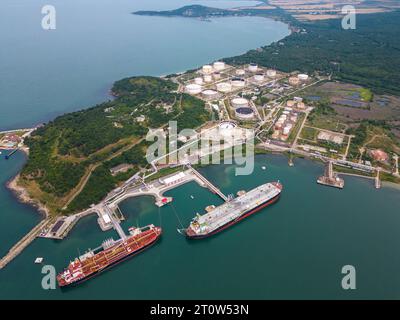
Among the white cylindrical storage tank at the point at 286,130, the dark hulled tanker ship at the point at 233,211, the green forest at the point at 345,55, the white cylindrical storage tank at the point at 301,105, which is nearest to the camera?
the dark hulled tanker ship at the point at 233,211

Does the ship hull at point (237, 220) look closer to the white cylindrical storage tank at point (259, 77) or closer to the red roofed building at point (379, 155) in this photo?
the red roofed building at point (379, 155)

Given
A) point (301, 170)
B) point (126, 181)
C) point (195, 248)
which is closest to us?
point (195, 248)

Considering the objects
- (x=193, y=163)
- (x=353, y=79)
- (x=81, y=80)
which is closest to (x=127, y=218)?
(x=193, y=163)

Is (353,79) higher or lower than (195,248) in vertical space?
higher

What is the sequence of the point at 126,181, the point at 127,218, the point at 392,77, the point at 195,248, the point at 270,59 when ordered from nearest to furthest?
the point at 195,248
the point at 127,218
the point at 126,181
the point at 392,77
the point at 270,59

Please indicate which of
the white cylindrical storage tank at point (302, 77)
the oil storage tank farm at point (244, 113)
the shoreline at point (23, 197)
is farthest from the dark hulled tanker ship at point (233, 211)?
the white cylindrical storage tank at point (302, 77)

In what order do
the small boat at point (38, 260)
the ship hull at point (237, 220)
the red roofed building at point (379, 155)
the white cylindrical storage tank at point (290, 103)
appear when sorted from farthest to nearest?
the white cylindrical storage tank at point (290, 103), the red roofed building at point (379, 155), the ship hull at point (237, 220), the small boat at point (38, 260)

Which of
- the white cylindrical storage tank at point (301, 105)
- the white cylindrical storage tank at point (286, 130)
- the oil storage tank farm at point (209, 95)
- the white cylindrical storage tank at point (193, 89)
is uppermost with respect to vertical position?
the white cylindrical storage tank at point (193, 89)

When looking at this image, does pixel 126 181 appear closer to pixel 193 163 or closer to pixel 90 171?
pixel 90 171

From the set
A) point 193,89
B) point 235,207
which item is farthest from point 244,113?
point 235,207

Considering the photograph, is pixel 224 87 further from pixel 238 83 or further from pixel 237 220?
pixel 237 220
